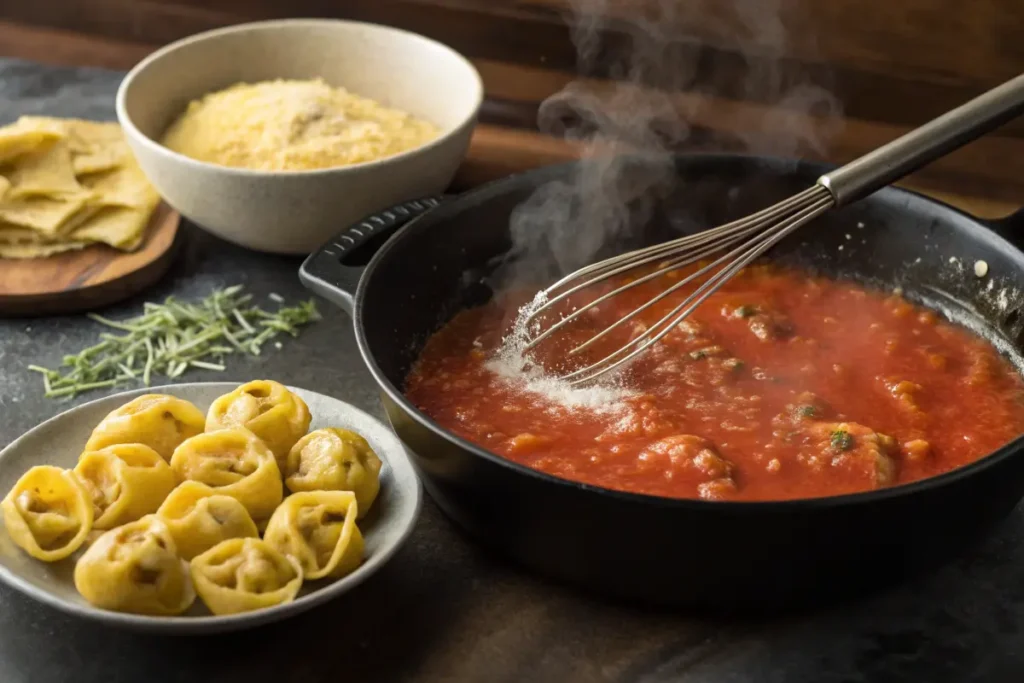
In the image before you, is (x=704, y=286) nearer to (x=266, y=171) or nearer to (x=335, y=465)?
(x=335, y=465)

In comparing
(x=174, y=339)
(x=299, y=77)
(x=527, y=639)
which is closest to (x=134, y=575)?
(x=527, y=639)

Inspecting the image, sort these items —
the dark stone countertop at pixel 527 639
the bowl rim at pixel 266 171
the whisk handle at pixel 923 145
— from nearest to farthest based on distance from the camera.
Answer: the dark stone countertop at pixel 527 639, the whisk handle at pixel 923 145, the bowl rim at pixel 266 171

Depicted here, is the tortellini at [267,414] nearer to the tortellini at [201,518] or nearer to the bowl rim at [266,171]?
the tortellini at [201,518]

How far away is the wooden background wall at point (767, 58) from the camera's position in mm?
2205

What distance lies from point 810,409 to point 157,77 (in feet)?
4.56

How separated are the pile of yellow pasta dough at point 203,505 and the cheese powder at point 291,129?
2.19 feet

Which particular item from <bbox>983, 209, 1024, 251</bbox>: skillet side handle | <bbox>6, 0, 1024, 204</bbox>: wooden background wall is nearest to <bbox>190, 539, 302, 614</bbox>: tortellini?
<bbox>983, 209, 1024, 251</bbox>: skillet side handle

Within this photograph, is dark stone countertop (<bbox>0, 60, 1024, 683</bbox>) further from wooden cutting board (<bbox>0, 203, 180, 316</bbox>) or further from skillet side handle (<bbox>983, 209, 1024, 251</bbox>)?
wooden cutting board (<bbox>0, 203, 180, 316</bbox>)

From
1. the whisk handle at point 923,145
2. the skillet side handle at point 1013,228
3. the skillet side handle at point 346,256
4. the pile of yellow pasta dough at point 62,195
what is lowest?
the pile of yellow pasta dough at point 62,195

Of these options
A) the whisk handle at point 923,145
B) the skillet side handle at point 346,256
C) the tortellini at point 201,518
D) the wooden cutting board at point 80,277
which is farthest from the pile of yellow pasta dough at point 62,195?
the whisk handle at point 923,145

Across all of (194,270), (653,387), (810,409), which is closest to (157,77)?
(194,270)

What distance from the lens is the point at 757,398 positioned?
1.63 m

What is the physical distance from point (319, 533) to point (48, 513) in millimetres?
306

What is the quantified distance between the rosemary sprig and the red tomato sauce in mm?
328
